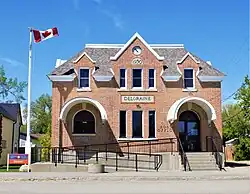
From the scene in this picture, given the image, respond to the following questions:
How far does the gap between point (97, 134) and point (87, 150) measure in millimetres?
1432

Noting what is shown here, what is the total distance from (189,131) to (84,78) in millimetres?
8424

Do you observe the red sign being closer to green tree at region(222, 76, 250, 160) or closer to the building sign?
the building sign

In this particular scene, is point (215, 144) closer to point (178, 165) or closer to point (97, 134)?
point (178, 165)

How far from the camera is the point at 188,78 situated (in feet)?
92.7

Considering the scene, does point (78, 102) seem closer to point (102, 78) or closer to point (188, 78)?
point (102, 78)

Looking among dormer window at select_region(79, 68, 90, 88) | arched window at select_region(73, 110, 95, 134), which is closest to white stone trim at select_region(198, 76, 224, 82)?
dormer window at select_region(79, 68, 90, 88)

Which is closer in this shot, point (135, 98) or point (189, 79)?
point (135, 98)

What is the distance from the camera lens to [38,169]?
2259cm

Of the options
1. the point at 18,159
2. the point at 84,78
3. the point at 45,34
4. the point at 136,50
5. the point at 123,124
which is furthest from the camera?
the point at 136,50

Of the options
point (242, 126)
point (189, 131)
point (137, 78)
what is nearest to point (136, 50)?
point (137, 78)

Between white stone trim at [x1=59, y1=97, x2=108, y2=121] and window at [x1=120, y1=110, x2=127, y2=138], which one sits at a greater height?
white stone trim at [x1=59, y1=97, x2=108, y2=121]

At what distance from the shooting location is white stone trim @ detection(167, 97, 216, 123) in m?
26.1

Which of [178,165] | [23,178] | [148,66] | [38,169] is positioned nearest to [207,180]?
[178,165]

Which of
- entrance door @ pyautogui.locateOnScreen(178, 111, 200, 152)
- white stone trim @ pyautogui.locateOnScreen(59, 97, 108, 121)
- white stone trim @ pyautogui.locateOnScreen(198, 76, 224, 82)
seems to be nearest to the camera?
white stone trim @ pyautogui.locateOnScreen(59, 97, 108, 121)
